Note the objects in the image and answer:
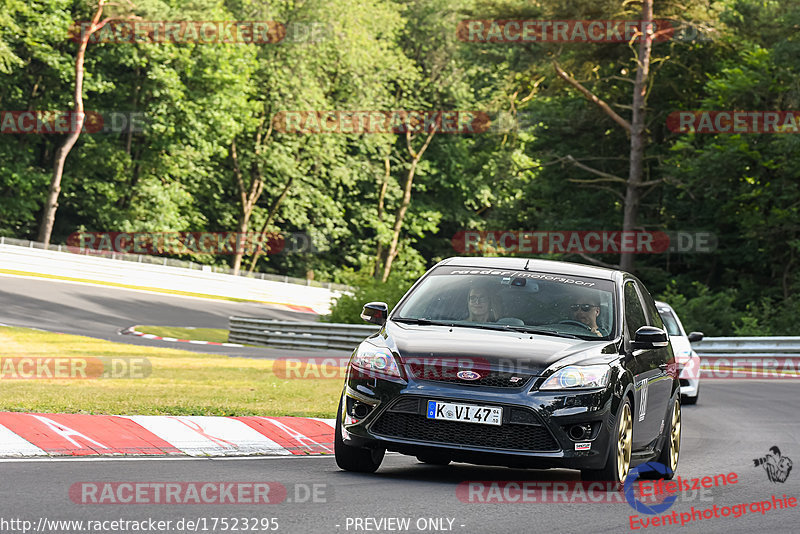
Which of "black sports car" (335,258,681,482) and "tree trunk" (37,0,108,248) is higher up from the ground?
"tree trunk" (37,0,108,248)

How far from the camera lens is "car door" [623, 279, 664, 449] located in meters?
9.05

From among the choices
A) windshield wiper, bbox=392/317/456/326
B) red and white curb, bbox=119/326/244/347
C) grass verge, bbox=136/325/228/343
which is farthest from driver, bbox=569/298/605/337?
grass verge, bbox=136/325/228/343

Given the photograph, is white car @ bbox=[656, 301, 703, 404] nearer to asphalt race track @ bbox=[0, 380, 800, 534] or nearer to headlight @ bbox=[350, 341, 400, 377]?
asphalt race track @ bbox=[0, 380, 800, 534]

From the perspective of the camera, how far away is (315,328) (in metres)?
31.0

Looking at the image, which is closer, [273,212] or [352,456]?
[352,456]

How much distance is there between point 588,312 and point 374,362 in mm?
1805

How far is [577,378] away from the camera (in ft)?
27.0

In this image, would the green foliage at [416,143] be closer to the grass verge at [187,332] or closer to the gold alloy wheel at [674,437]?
the grass verge at [187,332]

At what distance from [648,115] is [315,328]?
19400mm

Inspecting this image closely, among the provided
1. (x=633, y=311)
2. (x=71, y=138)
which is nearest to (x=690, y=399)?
(x=633, y=311)

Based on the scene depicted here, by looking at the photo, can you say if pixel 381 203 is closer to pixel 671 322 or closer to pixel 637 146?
pixel 637 146

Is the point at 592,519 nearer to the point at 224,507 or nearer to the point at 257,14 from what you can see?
the point at 224,507

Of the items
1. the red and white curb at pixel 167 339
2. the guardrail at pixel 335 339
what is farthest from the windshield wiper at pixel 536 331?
the red and white curb at pixel 167 339

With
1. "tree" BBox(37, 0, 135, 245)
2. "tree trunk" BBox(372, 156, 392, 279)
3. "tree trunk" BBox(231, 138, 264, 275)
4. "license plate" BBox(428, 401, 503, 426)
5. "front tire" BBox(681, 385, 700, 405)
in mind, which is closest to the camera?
"license plate" BBox(428, 401, 503, 426)
